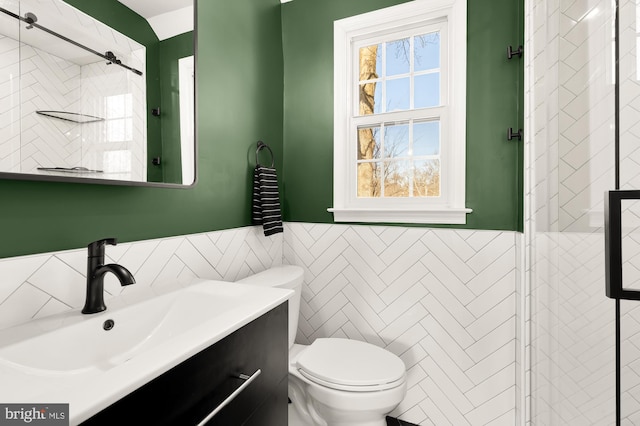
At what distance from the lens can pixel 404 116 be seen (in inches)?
72.7

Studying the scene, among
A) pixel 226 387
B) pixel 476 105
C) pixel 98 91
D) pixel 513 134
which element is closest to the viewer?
pixel 226 387

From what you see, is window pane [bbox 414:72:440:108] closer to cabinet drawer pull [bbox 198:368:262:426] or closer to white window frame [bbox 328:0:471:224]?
white window frame [bbox 328:0:471:224]

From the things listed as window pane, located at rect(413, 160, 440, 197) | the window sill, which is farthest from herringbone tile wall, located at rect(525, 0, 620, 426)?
window pane, located at rect(413, 160, 440, 197)

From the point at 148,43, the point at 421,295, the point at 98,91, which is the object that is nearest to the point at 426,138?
the point at 421,295

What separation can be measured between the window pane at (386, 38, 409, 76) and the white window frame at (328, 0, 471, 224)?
8cm

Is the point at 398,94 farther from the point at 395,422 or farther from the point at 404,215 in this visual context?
the point at 395,422

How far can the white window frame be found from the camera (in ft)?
5.50

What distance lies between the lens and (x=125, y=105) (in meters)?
1.08

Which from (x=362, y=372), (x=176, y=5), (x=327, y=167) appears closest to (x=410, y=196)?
(x=327, y=167)

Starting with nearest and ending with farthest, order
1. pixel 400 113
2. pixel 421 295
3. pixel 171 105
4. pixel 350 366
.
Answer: pixel 171 105 < pixel 350 366 < pixel 421 295 < pixel 400 113

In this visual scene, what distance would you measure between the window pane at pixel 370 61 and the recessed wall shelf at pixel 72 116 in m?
1.49

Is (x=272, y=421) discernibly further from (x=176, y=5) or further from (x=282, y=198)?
(x=176, y=5)

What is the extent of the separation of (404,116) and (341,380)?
4.63 feet

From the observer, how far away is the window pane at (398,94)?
188 centimetres
